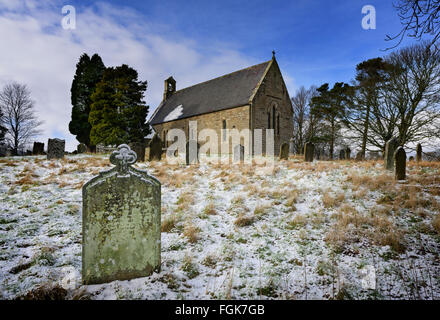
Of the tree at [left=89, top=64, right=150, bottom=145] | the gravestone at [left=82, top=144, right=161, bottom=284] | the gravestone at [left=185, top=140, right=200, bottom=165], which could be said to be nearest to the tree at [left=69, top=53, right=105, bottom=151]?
the tree at [left=89, top=64, right=150, bottom=145]

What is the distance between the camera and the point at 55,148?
11.5m

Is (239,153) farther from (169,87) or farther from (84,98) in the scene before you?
(169,87)

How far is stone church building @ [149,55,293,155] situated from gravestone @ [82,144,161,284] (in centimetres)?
1716

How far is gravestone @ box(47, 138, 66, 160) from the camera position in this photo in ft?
37.5

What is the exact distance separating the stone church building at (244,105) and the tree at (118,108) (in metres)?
6.08

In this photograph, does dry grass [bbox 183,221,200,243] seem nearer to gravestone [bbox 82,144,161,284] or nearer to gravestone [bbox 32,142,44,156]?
gravestone [bbox 82,144,161,284]

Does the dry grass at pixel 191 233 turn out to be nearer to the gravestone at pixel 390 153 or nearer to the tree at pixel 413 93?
the gravestone at pixel 390 153

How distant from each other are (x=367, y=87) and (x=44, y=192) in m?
21.2

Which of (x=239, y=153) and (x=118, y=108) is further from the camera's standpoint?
(x=118, y=108)

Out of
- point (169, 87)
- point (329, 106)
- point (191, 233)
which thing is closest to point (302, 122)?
point (329, 106)

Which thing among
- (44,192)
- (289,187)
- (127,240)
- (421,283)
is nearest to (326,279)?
(421,283)

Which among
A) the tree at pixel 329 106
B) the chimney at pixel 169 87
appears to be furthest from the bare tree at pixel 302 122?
the chimney at pixel 169 87

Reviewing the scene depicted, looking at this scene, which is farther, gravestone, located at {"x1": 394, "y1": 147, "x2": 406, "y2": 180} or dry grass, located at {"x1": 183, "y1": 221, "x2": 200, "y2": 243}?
gravestone, located at {"x1": 394, "y1": 147, "x2": 406, "y2": 180}

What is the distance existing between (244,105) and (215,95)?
215 inches
